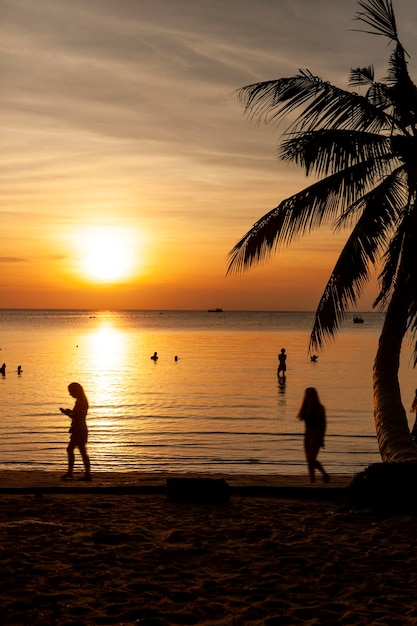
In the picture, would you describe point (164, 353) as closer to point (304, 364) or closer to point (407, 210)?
point (304, 364)

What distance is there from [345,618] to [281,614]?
504 mm

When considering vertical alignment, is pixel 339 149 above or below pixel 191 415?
above

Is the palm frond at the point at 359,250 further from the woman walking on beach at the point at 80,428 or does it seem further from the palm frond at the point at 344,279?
the woman walking on beach at the point at 80,428

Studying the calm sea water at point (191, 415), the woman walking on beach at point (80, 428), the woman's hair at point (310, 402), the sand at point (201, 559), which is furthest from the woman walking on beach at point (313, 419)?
the calm sea water at point (191, 415)

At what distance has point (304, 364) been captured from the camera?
2429 inches

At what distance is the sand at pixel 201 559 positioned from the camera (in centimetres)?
553

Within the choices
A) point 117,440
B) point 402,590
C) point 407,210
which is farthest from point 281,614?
point 117,440

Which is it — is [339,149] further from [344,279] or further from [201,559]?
[201,559]

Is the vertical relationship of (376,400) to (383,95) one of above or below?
below

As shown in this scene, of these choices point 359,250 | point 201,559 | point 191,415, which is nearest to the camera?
point 201,559

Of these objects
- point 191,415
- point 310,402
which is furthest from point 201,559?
point 191,415

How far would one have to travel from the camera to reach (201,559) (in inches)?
270

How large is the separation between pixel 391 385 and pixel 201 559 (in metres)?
5.74

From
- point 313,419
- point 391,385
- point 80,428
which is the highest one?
point 391,385
